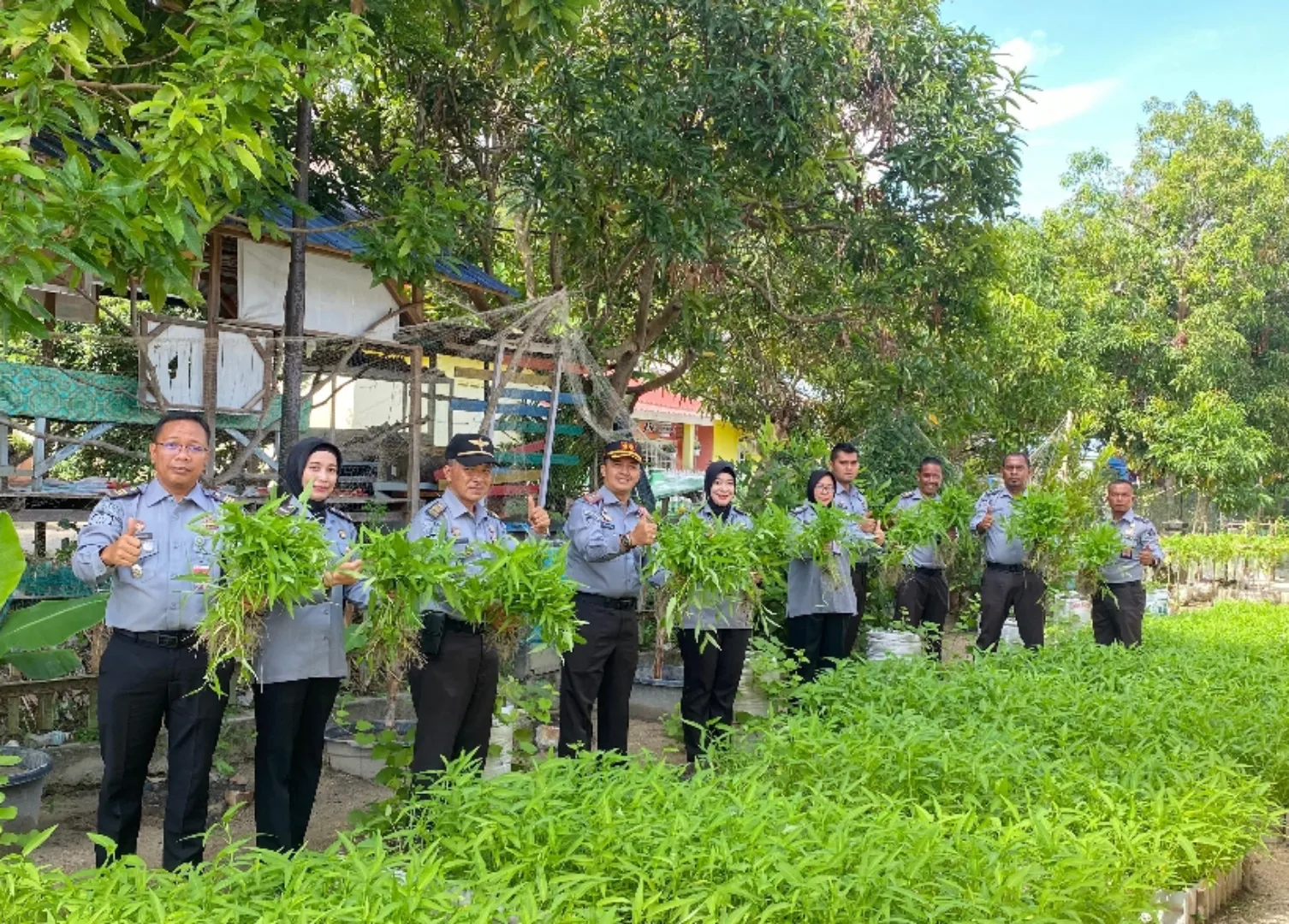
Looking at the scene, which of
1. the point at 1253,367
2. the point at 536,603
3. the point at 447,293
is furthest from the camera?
the point at 1253,367

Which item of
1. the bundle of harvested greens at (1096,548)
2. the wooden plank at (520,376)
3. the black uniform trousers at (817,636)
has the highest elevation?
the wooden plank at (520,376)

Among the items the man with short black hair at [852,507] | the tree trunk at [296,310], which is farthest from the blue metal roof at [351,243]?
the man with short black hair at [852,507]

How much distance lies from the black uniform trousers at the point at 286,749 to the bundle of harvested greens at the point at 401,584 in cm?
29

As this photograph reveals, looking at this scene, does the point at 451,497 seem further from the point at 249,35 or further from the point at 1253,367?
the point at 1253,367

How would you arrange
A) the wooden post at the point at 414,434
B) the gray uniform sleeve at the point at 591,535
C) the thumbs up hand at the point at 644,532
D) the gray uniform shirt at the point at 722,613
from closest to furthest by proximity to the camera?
1. the thumbs up hand at the point at 644,532
2. the gray uniform sleeve at the point at 591,535
3. the gray uniform shirt at the point at 722,613
4. the wooden post at the point at 414,434

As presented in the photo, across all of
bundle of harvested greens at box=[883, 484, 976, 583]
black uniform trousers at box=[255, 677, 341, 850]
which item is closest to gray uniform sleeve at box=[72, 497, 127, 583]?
black uniform trousers at box=[255, 677, 341, 850]

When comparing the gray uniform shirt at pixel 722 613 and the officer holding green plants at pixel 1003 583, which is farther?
the officer holding green plants at pixel 1003 583

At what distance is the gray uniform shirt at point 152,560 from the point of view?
12.4 feet

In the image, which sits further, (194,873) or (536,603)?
(536,603)

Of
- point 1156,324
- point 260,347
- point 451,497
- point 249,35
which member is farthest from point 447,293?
point 1156,324

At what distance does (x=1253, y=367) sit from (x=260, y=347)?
19071 millimetres

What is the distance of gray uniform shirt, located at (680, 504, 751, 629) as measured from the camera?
536 centimetres

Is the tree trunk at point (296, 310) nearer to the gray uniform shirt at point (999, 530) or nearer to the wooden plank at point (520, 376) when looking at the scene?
the wooden plank at point (520, 376)

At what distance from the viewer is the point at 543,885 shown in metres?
2.69
